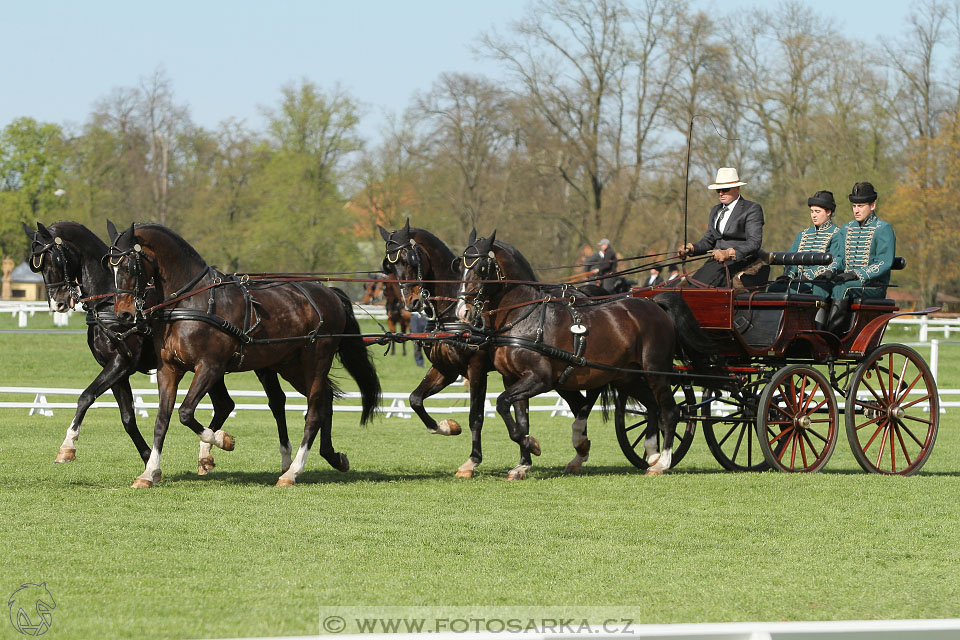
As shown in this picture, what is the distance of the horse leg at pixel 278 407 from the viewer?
10703 millimetres

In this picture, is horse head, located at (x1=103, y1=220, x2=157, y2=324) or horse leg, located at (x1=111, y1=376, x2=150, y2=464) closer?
horse head, located at (x1=103, y1=220, x2=157, y2=324)

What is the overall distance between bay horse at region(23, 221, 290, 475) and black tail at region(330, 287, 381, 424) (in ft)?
5.01

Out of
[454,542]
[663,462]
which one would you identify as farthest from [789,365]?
[454,542]

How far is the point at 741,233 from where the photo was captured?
11.0 m

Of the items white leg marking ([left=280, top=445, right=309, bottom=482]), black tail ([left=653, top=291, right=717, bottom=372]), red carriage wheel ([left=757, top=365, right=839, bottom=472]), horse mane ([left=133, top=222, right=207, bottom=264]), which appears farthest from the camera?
black tail ([left=653, top=291, right=717, bottom=372])

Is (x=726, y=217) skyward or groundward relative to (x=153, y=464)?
skyward

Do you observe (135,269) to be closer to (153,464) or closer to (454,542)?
(153,464)

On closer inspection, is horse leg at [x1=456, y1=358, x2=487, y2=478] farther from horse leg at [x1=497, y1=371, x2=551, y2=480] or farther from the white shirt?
the white shirt

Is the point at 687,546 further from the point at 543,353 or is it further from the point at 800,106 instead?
the point at 800,106

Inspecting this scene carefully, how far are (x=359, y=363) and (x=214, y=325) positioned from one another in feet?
6.28

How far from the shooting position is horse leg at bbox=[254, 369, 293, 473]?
10.7 metres

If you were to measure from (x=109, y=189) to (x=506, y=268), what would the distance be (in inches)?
1709

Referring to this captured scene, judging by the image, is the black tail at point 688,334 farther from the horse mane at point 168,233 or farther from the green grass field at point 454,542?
the horse mane at point 168,233

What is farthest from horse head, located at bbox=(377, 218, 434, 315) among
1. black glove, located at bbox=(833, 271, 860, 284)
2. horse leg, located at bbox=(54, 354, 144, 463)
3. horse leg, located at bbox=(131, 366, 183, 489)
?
black glove, located at bbox=(833, 271, 860, 284)
